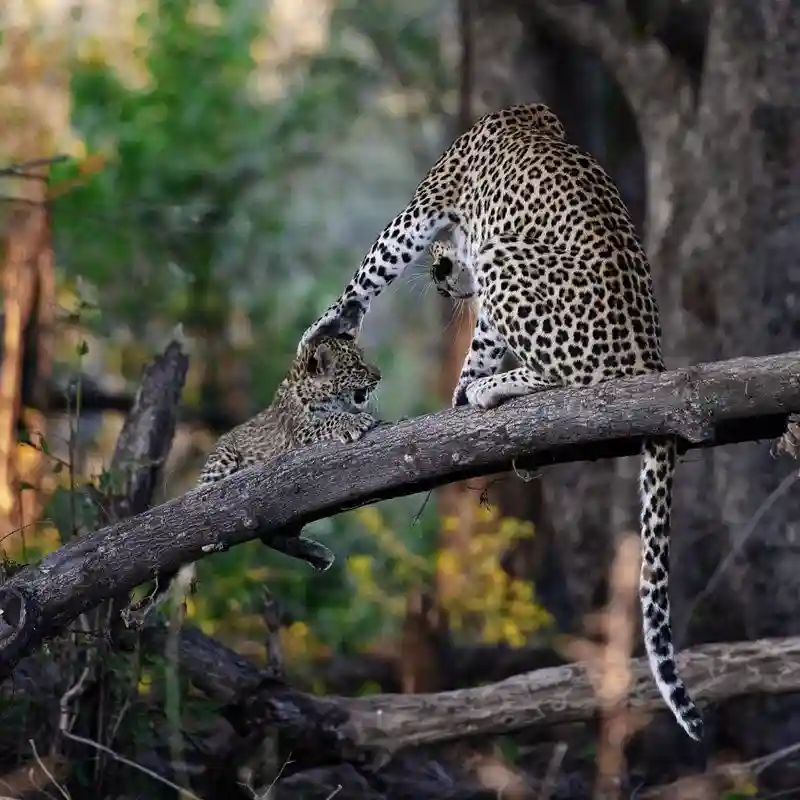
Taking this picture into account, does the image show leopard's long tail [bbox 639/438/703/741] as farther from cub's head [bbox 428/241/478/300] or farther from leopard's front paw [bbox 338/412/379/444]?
cub's head [bbox 428/241/478/300]

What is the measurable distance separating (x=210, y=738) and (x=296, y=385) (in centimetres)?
245

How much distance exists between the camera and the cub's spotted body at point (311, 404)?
24.7 feet

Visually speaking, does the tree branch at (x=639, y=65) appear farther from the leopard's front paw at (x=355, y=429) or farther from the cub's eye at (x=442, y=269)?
the leopard's front paw at (x=355, y=429)

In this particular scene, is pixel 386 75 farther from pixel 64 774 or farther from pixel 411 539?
pixel 64 774

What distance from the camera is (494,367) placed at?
284 inches

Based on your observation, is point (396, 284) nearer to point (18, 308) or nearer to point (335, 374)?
point (18, 308)

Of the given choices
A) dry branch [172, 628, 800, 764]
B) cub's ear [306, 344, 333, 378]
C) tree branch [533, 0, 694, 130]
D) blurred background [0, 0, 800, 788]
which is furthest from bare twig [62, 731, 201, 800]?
tree branch [533, 0, 694, 130]

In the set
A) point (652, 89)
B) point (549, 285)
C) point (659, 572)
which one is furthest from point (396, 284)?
point (659, 572)

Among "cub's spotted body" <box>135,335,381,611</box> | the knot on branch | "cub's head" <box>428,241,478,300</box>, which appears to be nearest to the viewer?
the knot on branch

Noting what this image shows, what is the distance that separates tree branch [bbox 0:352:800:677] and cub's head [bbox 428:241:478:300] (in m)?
1.55

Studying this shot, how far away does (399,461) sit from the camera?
5.82m

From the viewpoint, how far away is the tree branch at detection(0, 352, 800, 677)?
17.2 feet

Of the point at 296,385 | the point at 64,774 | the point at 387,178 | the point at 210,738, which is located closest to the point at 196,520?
the point at 296,385

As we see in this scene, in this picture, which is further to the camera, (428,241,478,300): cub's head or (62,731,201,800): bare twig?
(428,241,478,300): cub's head
